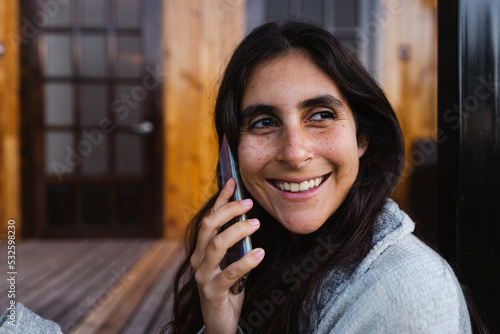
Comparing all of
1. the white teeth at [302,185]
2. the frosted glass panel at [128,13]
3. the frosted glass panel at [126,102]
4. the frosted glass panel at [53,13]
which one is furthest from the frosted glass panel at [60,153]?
the white teeth at [302,185]

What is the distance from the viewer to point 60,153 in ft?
11.5

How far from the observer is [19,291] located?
2.23m

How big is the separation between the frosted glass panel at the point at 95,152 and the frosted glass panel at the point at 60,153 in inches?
3.7

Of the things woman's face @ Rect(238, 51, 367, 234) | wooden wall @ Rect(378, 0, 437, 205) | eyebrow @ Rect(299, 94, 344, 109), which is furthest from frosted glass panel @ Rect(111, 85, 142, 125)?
eyebrow @ Rect(299, 94, 344, 109)

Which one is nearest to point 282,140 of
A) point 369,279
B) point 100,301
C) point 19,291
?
Result: point 369,279

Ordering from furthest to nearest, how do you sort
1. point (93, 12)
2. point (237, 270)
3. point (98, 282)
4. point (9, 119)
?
1. point (93, 12)
2. point (9, 119)
3. point (98, 282)
4. point (237, 270)

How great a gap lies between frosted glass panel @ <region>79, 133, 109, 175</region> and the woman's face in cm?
293

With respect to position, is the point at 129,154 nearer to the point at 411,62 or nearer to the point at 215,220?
the point at 411,62

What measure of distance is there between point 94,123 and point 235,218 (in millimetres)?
2992

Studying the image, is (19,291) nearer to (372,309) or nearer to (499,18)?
(372,309)

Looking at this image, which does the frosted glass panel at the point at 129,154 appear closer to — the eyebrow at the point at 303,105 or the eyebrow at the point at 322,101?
the eyebrow at the point at 303,105

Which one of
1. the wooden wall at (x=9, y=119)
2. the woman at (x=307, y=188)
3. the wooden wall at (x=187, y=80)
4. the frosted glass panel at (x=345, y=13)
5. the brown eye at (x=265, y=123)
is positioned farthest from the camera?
the frosted glass panel at (x=345, y=13)

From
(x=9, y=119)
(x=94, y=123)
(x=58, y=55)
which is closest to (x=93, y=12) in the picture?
(x=58, y=55)

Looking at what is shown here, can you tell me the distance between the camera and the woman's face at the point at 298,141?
86 cm
